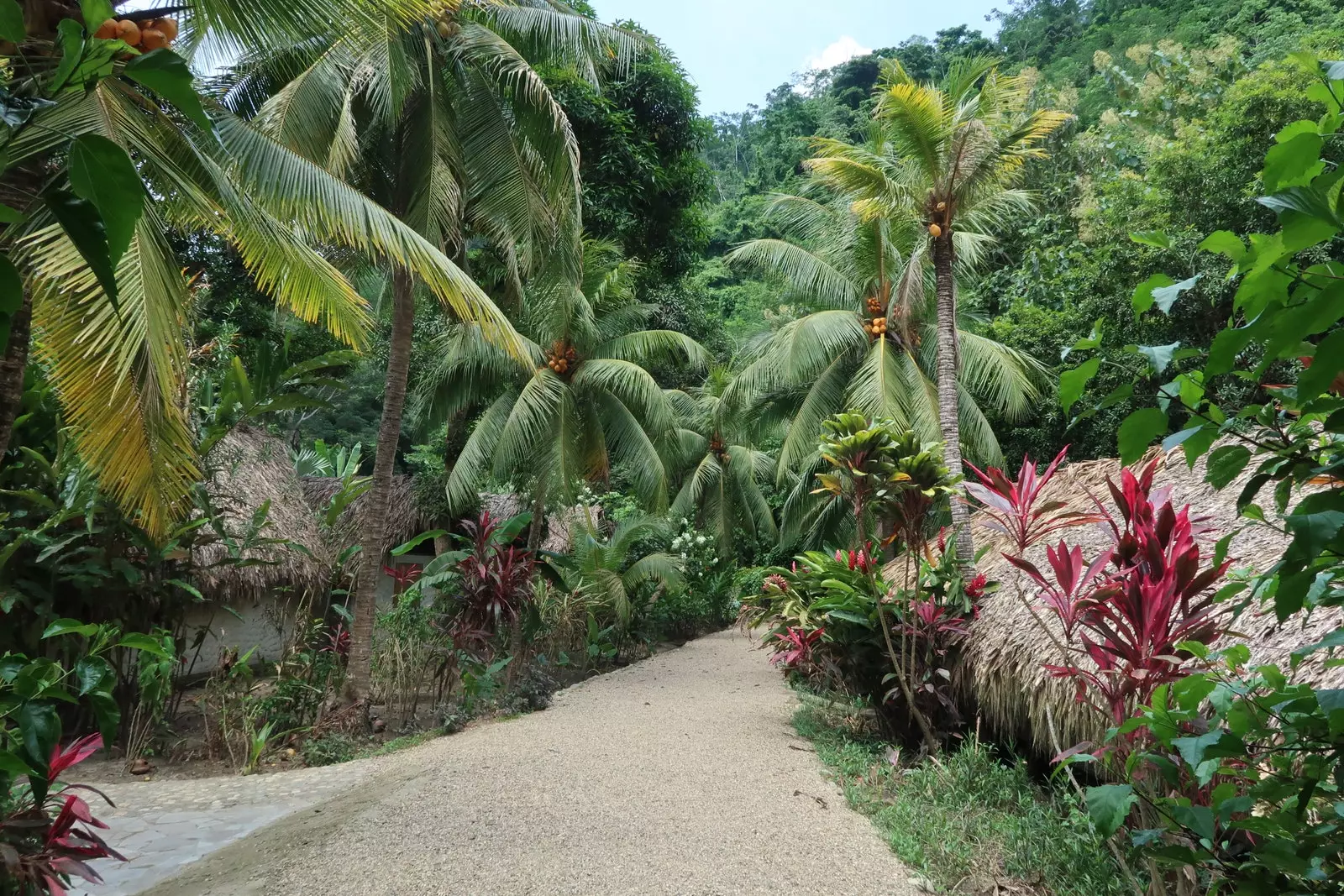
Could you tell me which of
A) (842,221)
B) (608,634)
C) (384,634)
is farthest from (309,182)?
(842,221)

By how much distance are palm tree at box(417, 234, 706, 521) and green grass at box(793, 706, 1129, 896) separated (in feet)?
20.4

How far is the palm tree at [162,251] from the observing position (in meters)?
3.31

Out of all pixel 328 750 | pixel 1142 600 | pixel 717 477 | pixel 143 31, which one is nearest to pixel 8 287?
pixel 143 31

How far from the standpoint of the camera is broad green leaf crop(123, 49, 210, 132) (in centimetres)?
70

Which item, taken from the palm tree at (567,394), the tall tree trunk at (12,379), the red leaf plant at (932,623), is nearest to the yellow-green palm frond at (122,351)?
the tall tree trunk at (12,379)

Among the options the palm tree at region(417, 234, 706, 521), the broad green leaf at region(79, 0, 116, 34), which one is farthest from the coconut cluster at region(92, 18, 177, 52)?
the palm tree at region(417, 234, 706, 521)

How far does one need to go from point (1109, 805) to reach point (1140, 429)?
A: 0.72m

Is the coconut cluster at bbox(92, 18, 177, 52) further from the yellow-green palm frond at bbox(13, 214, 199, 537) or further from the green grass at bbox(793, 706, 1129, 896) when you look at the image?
the green grass at bbox(793, 706, 1129, 896)

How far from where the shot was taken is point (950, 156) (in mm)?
6762

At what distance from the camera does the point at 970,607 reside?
19.7 ft

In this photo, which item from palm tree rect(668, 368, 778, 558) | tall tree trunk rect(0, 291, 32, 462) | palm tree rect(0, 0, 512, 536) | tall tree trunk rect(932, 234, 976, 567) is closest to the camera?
tall tree trunk rect(0, 291, 32, 462)

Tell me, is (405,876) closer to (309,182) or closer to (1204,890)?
(1204,890)

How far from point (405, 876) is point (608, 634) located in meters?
7.54

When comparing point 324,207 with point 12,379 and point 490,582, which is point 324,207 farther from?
point 490,582
